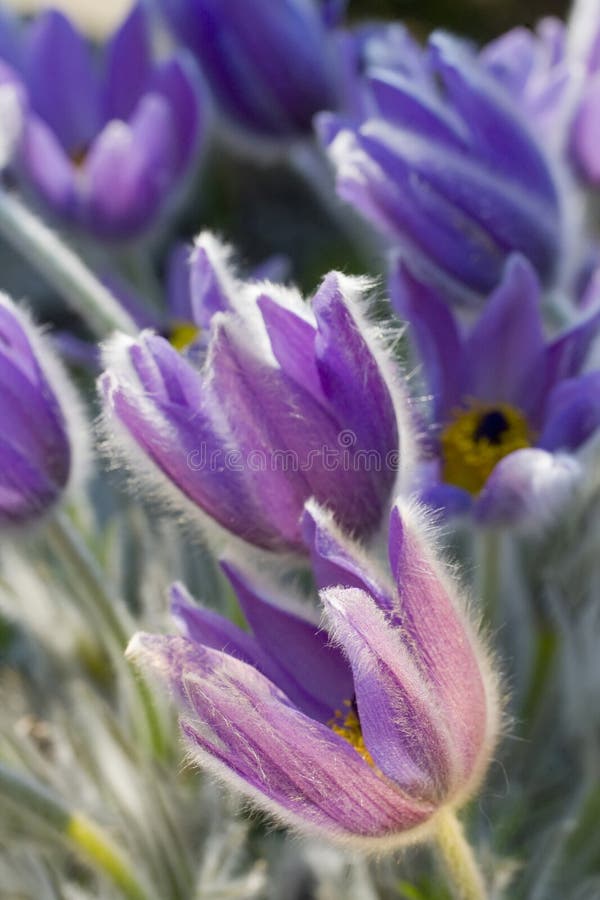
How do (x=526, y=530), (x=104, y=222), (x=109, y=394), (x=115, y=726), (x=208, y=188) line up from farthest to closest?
(x=208, y=188) → (x=104, y=222) → (x=115, y=726) → (x=526, y=530) → (x=109, y=394)

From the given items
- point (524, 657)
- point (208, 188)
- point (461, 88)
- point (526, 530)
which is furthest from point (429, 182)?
point (208, 188)

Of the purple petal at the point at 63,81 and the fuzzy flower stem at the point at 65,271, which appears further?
the purple petal at the point at 63,81

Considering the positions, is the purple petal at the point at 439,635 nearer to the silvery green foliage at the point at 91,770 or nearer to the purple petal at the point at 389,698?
the purple petal at the point at 389,698

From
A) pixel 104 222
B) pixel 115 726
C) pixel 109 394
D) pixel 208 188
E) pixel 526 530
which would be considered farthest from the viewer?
pixel 208 188

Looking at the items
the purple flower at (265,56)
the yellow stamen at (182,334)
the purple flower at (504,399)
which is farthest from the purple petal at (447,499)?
the purple flower at (265,56)

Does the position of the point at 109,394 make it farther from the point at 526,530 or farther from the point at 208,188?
the point at 208,188

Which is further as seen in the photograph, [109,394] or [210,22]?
[210,22]

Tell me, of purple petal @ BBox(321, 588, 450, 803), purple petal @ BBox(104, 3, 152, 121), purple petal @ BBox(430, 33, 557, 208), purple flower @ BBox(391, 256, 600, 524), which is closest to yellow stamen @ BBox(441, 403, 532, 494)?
purple flower @ BBox(391, 256, 600, 524)
